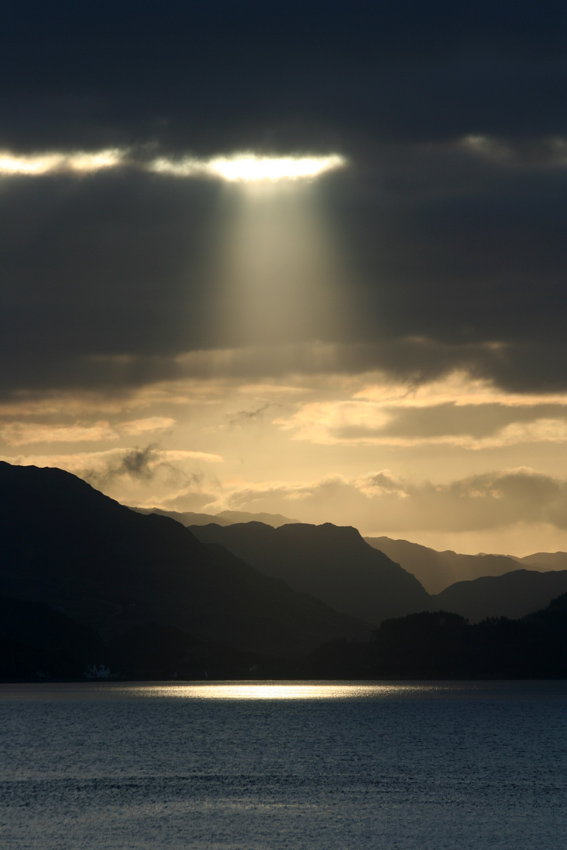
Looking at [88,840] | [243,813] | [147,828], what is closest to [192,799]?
[243,813]

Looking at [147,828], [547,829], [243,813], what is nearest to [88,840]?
[147,828]

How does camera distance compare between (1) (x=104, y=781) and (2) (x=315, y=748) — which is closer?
(1) (x=104, y=781)

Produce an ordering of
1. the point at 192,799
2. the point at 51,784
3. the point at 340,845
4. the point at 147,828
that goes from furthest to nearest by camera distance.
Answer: the point at 51,784
the point at 192,799
the point at 147,828
the point at 340,845

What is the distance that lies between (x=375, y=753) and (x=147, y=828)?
294 feet

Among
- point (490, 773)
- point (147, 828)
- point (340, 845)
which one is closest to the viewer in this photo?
point (340, 845)

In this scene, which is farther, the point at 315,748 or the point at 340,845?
the point at 315,748

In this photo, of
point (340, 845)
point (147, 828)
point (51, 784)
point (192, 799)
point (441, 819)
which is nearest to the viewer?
point (340, 845)

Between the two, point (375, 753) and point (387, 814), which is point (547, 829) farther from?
point (375, 753)

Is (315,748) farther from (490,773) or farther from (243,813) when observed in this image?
(243,813)

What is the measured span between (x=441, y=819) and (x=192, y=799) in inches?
1114

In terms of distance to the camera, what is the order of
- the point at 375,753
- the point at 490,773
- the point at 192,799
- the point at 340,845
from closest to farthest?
the point at 340,845 < the point at 192,799 < the point at 490,773 < the point at 375,753

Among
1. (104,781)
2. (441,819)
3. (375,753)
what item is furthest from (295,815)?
(375,753)

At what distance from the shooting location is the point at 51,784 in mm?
128375

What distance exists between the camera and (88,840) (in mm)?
89500
